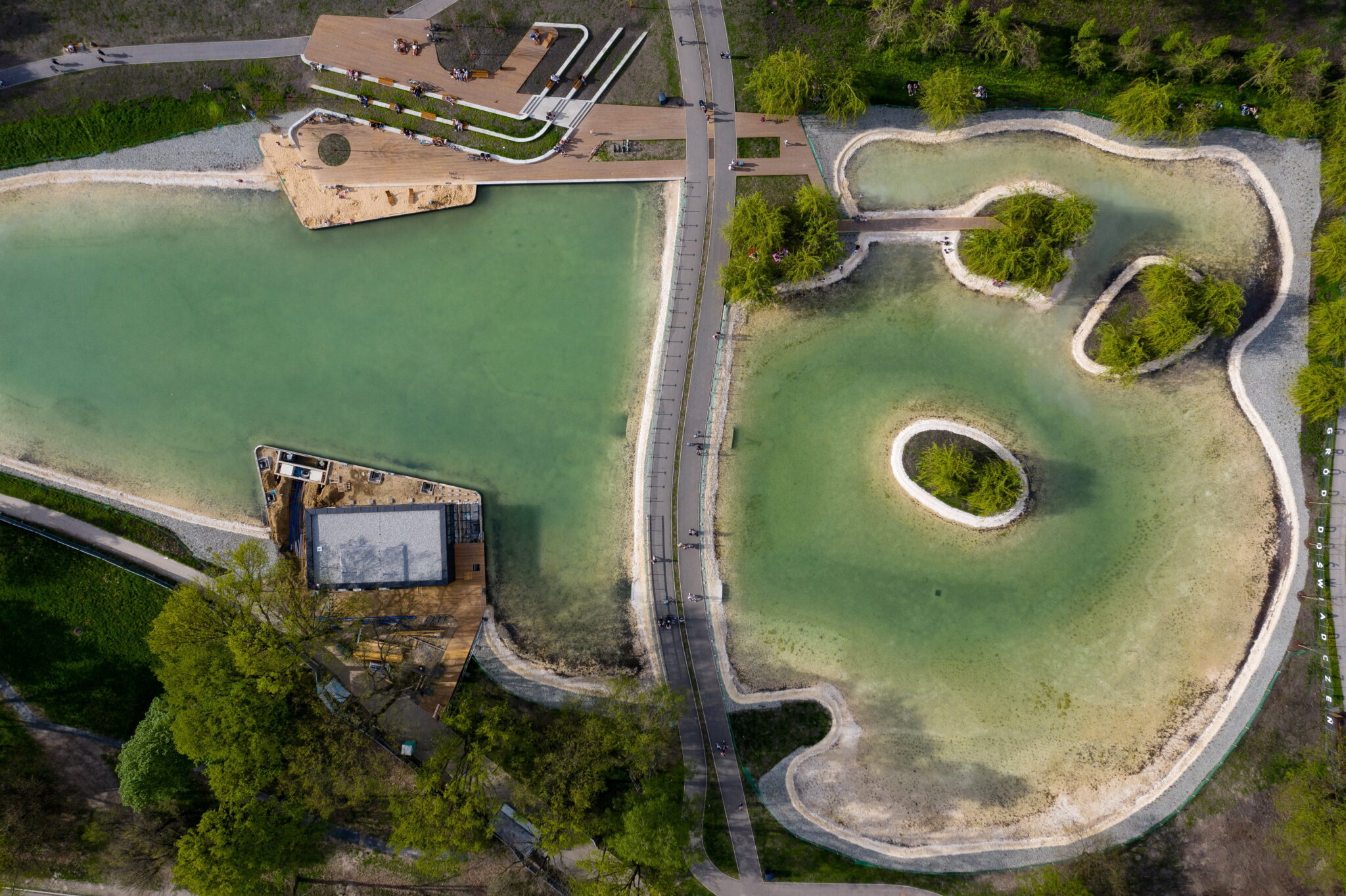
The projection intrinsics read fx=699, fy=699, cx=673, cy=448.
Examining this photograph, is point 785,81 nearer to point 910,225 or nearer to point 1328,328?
point 910,225

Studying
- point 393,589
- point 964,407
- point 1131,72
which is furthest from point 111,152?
point 1131,72

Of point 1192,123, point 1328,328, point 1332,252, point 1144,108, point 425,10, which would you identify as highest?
point 425,10

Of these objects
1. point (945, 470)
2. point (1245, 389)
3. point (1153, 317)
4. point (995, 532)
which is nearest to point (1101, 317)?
point (1153, 317)

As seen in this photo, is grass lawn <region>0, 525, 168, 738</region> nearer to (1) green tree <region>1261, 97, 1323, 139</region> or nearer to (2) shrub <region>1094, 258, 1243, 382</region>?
(2) shrub <region>1094, 258, 1243, 382</region>

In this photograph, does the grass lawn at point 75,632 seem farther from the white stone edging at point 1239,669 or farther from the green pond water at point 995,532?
the green pond water at point 995,532

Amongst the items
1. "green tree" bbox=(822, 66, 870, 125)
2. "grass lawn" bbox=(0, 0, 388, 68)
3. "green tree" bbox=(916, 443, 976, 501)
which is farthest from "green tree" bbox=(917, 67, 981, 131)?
"grass lawn" bbox=(0, 0, 388, 68)

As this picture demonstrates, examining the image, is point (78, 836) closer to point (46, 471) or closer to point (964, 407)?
point (46, 471)

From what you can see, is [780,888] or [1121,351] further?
[780,888]

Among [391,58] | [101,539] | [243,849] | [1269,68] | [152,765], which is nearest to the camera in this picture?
[243,849]
